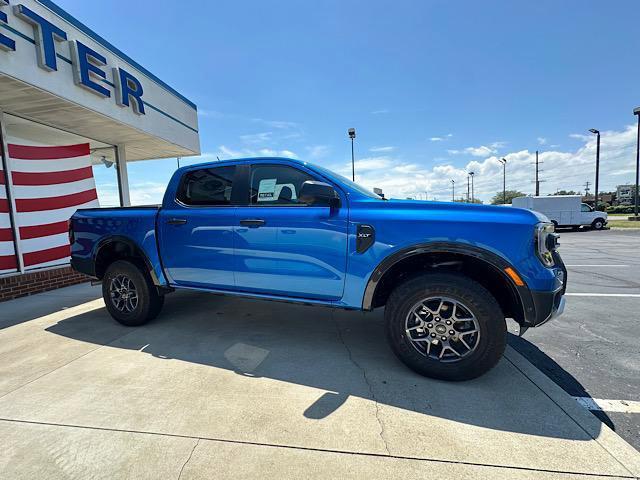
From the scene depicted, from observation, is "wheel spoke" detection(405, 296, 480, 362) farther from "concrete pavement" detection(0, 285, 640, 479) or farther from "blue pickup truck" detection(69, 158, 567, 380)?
"concrete pavement" detection(0, 285, 640, 479)

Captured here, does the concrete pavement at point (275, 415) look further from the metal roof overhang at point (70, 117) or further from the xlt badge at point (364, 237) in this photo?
the metal roof overhang at point (70, 117)

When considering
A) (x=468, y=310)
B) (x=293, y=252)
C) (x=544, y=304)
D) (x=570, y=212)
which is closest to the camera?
(x=544, y=304)

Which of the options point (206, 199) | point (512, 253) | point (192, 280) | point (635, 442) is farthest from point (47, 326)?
point (635, 442)

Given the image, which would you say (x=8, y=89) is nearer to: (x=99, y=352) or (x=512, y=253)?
(x=99, y=352)

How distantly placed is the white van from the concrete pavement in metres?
22.7

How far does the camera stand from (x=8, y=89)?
5.11 meters

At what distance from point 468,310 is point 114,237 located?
4025 millimetres

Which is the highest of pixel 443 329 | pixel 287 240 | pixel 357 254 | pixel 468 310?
pixel 287 240

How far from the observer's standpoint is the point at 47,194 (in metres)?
7.15

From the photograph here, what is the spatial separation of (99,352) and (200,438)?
205 cm

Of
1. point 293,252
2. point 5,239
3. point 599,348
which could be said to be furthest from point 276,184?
point 5,239

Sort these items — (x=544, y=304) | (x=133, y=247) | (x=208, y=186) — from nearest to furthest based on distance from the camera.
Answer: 1. (x=544, y=304)
2. (x=208, y=186)
3. (x=133, y=247)

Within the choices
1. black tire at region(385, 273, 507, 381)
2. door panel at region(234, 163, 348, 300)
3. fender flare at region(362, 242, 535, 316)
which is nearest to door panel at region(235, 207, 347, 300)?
door panel at region(234, 163, 348, 300)

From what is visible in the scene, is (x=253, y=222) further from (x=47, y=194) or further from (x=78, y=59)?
(x=47, y=194)
